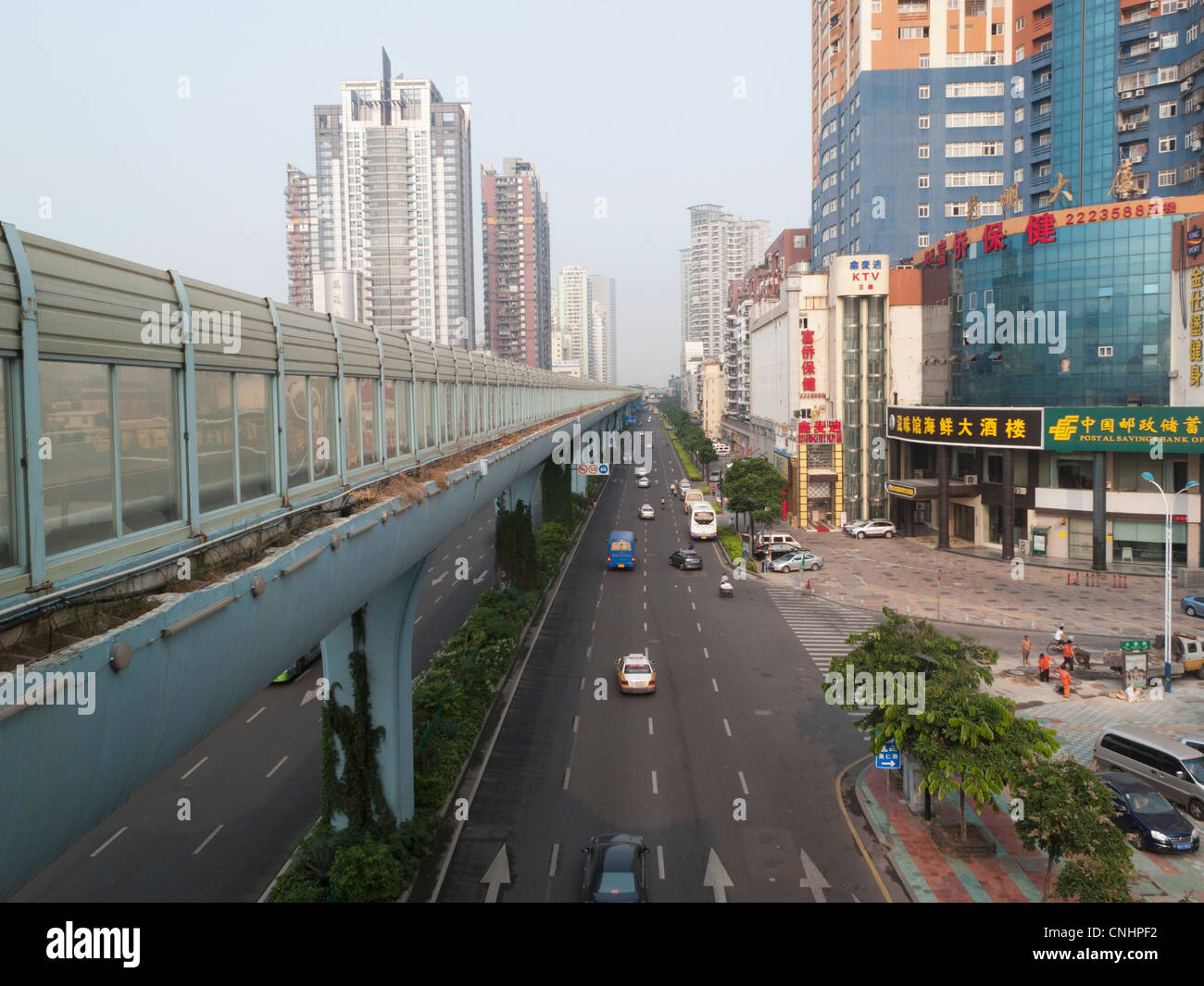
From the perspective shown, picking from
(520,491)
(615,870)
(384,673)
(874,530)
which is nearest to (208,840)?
(384,673)

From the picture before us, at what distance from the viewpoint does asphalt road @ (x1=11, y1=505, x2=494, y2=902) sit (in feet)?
55.4

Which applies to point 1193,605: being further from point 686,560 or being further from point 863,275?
Result: point 863,275

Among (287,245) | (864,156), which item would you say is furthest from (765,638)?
(287,245)

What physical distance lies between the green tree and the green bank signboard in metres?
37.5

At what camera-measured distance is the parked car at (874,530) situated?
2427 inches

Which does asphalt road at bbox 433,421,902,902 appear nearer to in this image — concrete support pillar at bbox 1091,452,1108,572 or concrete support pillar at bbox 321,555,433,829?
concrete support pillar at bbox 321,555,433,829

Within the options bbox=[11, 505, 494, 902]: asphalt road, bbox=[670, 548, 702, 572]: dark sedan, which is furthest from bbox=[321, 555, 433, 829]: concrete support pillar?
bbox=[670, 548, 702, 572]: dark sedan

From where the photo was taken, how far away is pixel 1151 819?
60.5 feet

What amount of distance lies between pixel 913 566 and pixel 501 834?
38.2 metres

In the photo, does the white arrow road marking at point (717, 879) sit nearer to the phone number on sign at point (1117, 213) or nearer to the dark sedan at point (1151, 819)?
the dark sedan at point (1151, 819)

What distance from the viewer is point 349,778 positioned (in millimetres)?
18141

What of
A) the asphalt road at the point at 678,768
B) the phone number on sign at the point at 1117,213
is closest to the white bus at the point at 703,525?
the asphalt road at the point at 678,768

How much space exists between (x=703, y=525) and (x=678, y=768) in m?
38.5
